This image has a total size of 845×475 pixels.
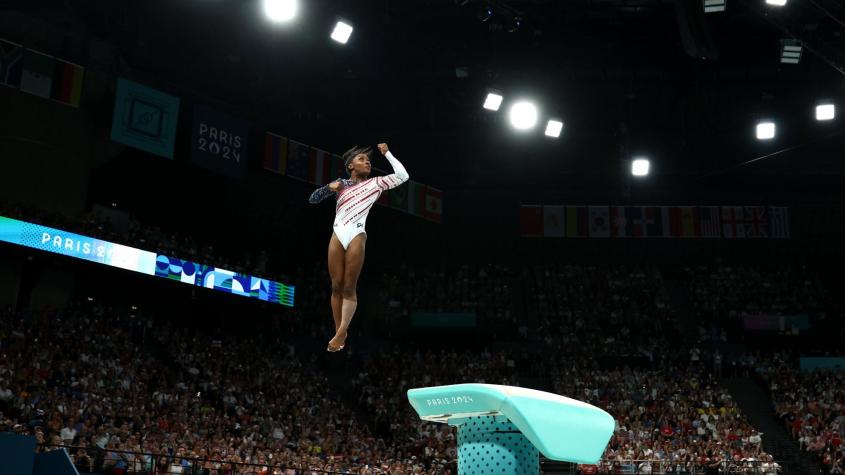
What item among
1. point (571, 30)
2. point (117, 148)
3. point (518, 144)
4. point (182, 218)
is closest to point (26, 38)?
point (117, 148)

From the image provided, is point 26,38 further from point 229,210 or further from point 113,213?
point 229,210

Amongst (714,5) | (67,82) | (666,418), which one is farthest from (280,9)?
(666,418)

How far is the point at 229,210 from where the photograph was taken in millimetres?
33062

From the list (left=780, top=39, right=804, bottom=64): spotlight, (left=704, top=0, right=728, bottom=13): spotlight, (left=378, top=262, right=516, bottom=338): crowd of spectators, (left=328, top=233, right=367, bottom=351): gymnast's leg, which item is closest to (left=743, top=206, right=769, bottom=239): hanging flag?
(left=378, top=262, right=516, bottom=338): crowd of spectators

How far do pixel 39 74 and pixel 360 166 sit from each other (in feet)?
65.2

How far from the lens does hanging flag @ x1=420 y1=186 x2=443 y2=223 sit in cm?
3281

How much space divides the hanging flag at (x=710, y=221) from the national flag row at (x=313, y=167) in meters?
12.4

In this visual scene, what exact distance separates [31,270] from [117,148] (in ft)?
16.7

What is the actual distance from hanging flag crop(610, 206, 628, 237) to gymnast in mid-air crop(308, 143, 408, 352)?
30070 millimetres

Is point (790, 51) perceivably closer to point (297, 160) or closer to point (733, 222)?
point (297, 160)

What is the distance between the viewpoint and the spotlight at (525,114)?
22969 millimetres

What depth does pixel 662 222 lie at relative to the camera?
35.4 m

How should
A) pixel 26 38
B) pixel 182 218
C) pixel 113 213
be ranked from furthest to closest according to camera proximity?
1. pixel 182 218
2. pixel 113 213
3. pixel 26 38

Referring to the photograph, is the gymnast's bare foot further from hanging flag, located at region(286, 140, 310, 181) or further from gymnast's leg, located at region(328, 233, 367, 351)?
hanging flag, located at region(286, 140, 310, 181)
